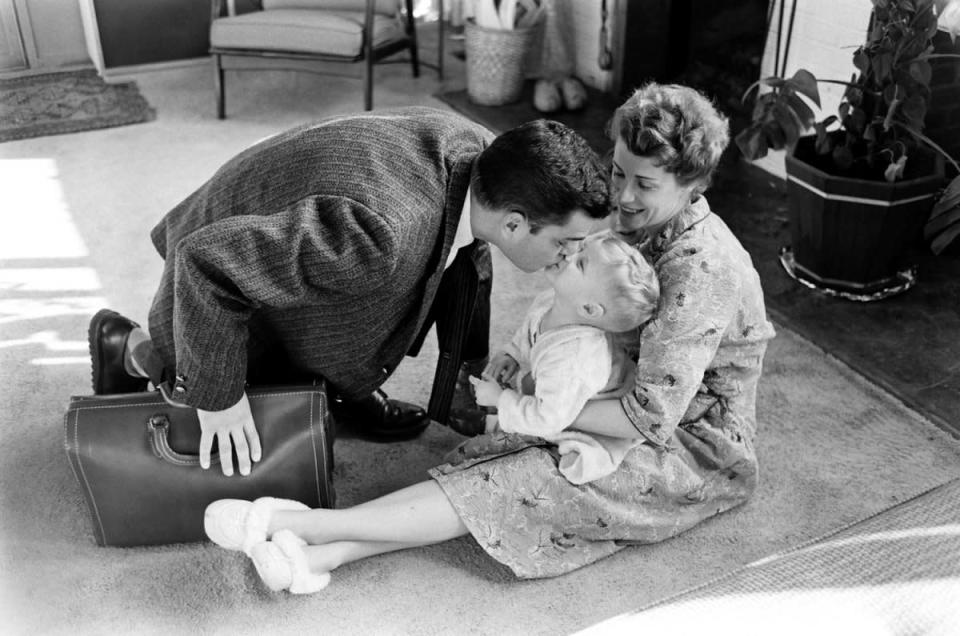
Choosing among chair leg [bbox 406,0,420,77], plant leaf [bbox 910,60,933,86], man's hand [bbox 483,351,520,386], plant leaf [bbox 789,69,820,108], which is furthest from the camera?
chair leg [bbox 406,0,420,77]

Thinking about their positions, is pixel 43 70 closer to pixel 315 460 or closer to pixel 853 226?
pixel 315 460

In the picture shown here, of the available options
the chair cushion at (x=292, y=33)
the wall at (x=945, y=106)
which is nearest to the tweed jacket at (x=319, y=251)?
the wall at (x=945, y=106)

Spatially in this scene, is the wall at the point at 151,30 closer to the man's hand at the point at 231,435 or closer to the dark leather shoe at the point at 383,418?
the dark leather shoe at the point at 383,418

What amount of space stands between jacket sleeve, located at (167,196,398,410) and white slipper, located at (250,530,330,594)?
246 millimetres

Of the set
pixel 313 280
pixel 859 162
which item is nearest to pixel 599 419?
pixel 313 280

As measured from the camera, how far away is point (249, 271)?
4.89 ft

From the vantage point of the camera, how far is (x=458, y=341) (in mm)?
1937

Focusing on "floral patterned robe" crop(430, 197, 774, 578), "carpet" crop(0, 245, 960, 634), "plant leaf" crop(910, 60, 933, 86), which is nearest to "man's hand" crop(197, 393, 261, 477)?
"carpet" crop(0, 245, 960, 634)

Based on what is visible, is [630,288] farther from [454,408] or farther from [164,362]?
[164,362]

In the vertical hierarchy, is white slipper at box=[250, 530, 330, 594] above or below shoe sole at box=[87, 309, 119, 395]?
below

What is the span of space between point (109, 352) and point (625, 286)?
1129 millimetres

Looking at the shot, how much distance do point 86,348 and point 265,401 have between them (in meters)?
0.97

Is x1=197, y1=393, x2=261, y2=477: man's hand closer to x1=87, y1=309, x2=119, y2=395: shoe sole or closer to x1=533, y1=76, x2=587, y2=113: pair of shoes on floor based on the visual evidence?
x1=87, y1=309, x2=119, y2=395: shoe sole

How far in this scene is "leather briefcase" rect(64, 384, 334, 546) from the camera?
1.63 metres
